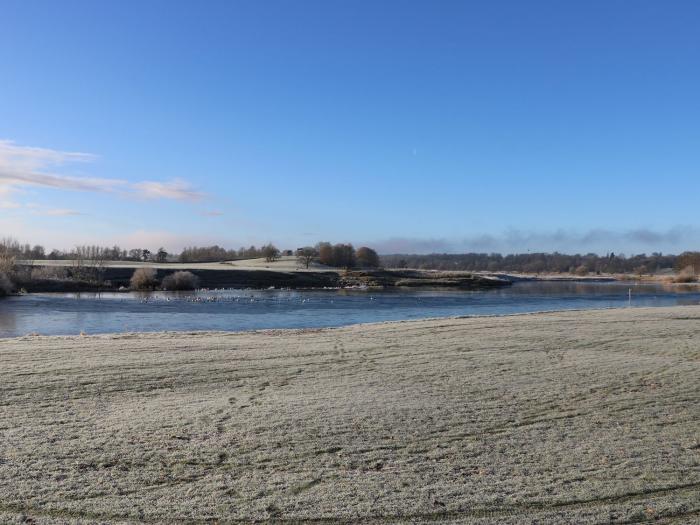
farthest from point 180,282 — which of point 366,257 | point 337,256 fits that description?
point 366,257

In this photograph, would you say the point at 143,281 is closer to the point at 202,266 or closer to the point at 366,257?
the point at 202,266

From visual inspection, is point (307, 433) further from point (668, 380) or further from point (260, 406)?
point (668, 380)

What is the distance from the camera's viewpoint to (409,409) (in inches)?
450

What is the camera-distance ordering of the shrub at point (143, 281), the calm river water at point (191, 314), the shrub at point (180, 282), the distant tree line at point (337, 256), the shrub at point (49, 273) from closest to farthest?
1. the calm river water at point (191, 314)
2. the shrub at point (49, 273)
3. the shrub at point (143, 281)
4. the shrub at point (180, 282)
5. the distant tree line at point (337, 256)

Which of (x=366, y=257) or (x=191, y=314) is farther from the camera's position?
(x=366, y=257)

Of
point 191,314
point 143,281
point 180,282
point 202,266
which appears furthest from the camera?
point 202,266

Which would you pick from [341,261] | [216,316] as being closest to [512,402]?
[216,316]

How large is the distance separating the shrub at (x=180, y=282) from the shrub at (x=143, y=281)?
134cm

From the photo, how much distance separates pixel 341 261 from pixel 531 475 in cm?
12489

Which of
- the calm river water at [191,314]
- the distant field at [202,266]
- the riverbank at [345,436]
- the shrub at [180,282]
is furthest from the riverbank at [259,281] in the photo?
the riverbank at [345,436]

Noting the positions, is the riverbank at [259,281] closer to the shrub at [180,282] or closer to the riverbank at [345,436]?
the shrub at [180,282]

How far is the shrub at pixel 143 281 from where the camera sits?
71.4 m

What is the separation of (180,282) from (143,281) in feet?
13.9

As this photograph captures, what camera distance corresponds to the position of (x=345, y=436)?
962cm
